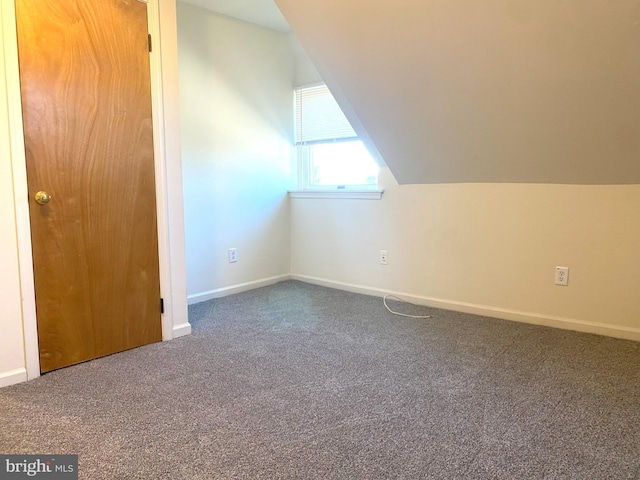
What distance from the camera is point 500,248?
3061 mm

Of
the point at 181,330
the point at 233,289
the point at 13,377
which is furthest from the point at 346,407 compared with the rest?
the point at 233,289

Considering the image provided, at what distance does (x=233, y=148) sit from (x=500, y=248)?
219 centimetres

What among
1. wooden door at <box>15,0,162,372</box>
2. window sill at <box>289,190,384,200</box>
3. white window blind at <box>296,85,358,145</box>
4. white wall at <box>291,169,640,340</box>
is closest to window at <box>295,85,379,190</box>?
white window blind at <box>296,85,358,145</box>

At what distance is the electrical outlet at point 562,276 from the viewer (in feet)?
9.31

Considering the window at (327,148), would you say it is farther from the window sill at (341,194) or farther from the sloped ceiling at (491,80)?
the sloped ceiling at (491,80)

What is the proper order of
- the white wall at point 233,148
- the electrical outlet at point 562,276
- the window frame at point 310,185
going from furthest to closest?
the window frame at point 310,185 → the white wall at point 233,148 → the electrical outlet at point 562,276

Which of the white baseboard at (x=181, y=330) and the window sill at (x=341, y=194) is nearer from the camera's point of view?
the white baseboard at (x=181, y=330)

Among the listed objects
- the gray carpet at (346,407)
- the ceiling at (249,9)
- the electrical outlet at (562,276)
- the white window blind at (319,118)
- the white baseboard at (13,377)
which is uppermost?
the ceiling at (249,9)

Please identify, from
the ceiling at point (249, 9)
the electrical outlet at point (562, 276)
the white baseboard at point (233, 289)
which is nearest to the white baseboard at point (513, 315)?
the electrical outlet at point (562, 276)

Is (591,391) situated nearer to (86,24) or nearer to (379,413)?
(379,413)

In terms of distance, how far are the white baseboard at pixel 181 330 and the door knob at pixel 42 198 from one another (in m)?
1.00

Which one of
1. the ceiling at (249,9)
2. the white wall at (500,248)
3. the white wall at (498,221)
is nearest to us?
the white wall at (498,221)

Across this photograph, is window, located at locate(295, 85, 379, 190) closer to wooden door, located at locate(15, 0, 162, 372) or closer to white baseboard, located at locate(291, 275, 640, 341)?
white baseboard, located at locate(291, 275, 640, 341)

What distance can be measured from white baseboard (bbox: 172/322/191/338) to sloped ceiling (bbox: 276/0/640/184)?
5.80 feet
